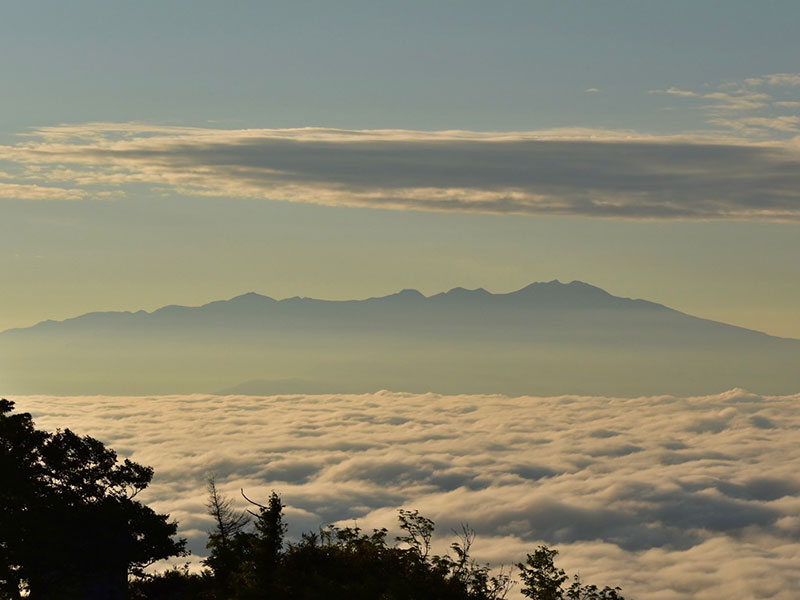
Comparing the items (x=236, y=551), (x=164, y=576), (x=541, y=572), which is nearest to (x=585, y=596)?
(x=541, y=572)

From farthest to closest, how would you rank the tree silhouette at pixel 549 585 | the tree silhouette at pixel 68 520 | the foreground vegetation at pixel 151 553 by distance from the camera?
1. the tree silhouette at pixel 68 520
2. the tree silhouette at pixel 549 585
3. the foreground vegetation at pixel 151 553

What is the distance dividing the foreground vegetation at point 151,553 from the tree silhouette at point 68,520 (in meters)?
0.06

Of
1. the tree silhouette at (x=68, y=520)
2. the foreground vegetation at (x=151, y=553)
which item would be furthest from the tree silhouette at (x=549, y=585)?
the tree silhouette at (x=68, y=520)

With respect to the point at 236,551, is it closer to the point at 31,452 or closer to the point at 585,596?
the point at 31,452

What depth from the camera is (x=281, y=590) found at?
141 feet

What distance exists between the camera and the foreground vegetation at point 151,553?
4328cm

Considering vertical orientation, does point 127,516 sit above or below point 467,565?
above

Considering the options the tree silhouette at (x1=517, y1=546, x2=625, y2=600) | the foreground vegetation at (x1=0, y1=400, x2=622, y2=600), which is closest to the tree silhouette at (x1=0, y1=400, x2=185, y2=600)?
the foreground vegetation at (x1=0, y1=400, x2=622, y2=600)

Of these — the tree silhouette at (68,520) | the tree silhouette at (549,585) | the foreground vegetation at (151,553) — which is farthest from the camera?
the tree silhouette at (68,520)

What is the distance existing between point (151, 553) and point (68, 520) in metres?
5.21

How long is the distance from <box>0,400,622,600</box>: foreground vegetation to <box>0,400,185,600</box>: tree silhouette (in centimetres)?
6

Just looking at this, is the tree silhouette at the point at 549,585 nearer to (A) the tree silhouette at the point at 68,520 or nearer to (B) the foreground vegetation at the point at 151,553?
(B) the foreground vegetation at the point at 151,553

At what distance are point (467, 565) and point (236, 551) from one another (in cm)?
1289

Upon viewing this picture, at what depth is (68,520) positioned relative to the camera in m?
52.2
